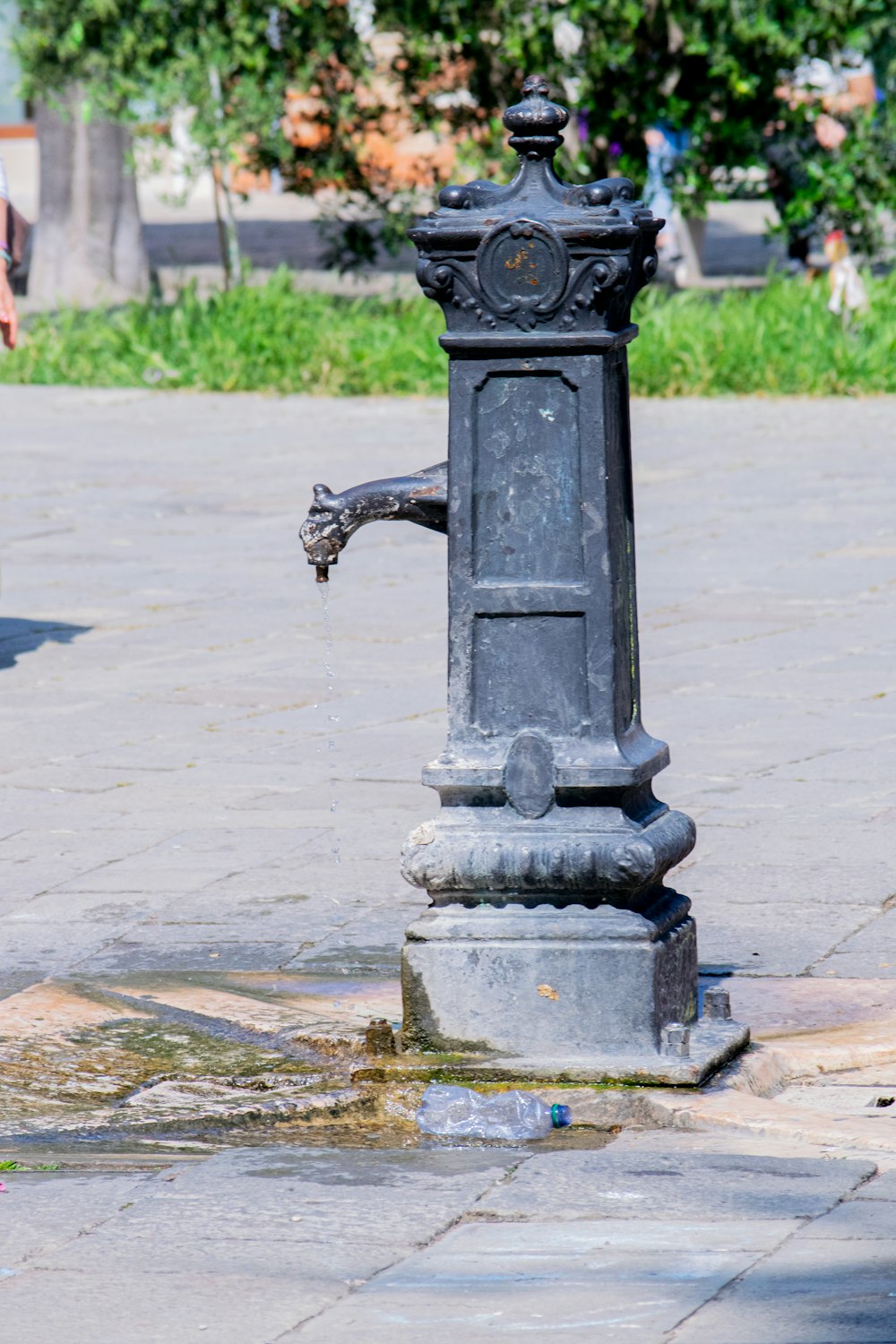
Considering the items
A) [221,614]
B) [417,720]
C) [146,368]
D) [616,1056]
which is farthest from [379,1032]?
[146,368]

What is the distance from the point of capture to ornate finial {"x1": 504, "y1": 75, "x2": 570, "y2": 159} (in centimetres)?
389

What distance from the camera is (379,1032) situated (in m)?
3.96

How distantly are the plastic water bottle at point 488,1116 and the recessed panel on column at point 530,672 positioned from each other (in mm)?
614

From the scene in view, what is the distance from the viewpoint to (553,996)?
3811mm

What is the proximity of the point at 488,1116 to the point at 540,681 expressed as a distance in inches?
28.6

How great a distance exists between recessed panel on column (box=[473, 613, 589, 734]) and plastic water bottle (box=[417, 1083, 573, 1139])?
2.02 feet

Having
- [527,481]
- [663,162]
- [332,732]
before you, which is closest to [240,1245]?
[527,481]

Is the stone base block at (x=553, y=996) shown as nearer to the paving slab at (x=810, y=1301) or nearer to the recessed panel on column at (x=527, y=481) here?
the recessed panel on column at (x=527, y=481)

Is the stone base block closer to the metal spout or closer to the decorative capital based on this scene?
the metal spout

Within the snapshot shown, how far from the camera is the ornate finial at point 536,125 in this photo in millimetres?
3893

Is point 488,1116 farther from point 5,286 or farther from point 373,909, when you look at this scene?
point 5,286

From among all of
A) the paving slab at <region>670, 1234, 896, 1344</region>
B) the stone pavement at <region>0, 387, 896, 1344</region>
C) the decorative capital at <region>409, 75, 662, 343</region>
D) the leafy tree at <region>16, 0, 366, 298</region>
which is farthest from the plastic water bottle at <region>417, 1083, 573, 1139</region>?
the leafy tree at <region>16, 0, 366, 298</region>

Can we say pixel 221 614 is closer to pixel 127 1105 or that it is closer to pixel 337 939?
pixel 337 939

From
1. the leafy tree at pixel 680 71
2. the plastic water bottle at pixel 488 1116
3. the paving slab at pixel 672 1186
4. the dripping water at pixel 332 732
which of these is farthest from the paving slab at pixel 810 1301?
the leafy tree at pixel 680 71
